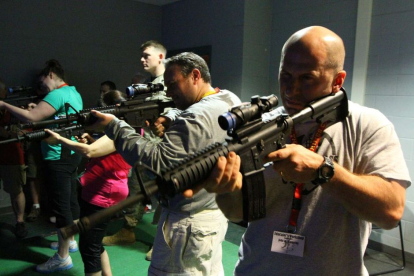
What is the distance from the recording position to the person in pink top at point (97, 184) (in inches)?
92.7

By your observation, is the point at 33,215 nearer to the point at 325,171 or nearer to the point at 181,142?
the point at 181,142

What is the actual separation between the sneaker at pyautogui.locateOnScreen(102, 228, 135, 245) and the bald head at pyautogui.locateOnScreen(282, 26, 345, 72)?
3242mm

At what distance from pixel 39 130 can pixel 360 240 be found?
2325mm

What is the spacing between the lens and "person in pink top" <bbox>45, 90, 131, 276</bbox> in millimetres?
2355

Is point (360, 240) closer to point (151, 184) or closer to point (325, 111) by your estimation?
point (325, 111)

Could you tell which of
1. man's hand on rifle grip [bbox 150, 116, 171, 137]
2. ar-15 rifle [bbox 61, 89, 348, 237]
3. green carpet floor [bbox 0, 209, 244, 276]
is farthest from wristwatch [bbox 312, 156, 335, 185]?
green carpet floor [bbox 0, 209, 244, 276]

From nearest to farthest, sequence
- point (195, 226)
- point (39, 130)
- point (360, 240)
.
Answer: point (360, 240) < point (195, 226) < point (39, 130)

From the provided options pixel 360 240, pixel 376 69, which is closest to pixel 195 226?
pixel 360 240

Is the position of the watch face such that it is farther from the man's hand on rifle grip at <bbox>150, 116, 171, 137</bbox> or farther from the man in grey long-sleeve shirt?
the man's hand on rifle grip at <bbox>150, 116, 171, 137</bbox>

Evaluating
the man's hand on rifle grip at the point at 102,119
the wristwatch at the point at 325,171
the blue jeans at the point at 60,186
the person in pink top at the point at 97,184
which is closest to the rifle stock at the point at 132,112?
the person in pink top at the point at 97,184

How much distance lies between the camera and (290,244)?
1.17 m

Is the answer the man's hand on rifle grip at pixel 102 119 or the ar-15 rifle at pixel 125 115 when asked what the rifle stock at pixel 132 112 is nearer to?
the ar-15 rifle at pixel 125 115

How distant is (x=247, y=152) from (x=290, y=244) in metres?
0.38

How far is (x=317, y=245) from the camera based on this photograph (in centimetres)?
117
